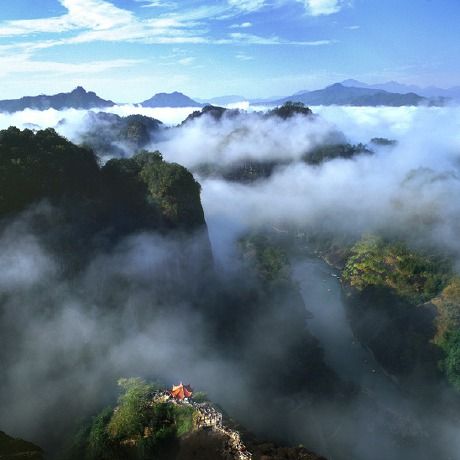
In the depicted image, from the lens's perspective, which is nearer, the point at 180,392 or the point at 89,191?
the point at 180,392

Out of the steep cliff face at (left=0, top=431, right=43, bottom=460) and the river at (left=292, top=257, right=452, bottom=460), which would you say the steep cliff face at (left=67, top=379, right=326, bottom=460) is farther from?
the river at (left=292, top=257, right=452, bottom=460)

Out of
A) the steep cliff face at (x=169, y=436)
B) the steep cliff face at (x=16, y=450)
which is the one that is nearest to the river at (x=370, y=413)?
the steep cliff face at (x=169, y=436)

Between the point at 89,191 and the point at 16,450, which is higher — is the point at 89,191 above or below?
above

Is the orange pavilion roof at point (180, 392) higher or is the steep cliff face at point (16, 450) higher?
the steep cliff face at point (16, 450)

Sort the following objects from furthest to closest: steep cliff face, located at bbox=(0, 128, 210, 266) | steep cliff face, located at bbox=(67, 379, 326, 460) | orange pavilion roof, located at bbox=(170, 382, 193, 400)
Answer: steep cliff face, located at bbox=(0, 128, 210, 266)
orange pavilion roof, located at bbox=(170, 382, 193, 400)
steep cliff face, located at bbox=(67, 379, 326, 460)

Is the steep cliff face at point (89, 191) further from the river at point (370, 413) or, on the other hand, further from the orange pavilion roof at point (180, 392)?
the river at point (370, 413)

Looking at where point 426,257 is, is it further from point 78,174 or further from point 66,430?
point 66,430

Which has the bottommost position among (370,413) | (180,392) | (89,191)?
(370,413)

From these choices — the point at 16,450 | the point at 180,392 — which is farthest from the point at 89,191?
the point at 16,450


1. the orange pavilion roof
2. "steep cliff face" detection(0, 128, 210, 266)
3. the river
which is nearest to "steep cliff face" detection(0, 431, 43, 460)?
the orange pavilion roof

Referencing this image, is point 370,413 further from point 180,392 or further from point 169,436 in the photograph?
point 169,436

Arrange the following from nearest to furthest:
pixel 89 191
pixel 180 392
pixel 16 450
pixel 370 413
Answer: pixel 16 450 → pixel 180 392 → pixel 370 413 → pixel 89 191
